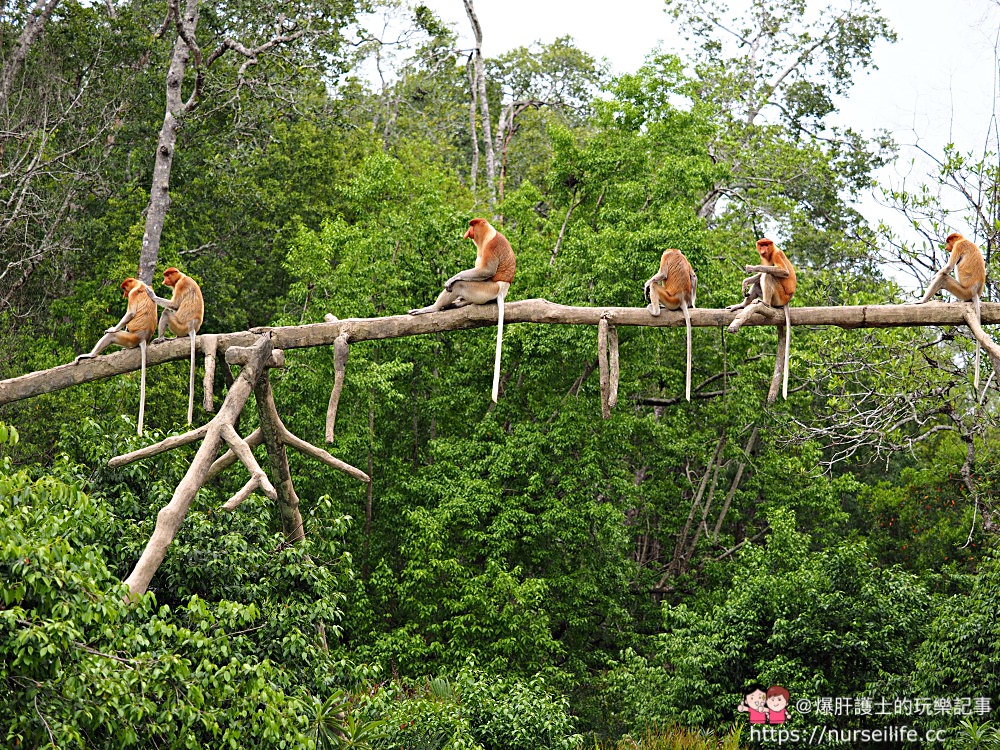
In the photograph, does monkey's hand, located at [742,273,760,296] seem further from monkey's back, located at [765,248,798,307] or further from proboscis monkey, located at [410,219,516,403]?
proboscis monkey, located at [410,219,516,403]

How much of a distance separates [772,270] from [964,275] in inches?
45.3

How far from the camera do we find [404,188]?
17656mm

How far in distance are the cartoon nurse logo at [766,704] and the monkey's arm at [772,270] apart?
263 inches

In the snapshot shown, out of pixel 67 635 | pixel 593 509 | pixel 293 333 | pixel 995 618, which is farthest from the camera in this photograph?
pixel 593 509

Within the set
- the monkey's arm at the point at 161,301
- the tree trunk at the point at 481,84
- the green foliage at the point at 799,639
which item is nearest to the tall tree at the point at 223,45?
the tree trunk at the point at 481,84

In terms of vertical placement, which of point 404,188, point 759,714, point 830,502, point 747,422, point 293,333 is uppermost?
point 404,188

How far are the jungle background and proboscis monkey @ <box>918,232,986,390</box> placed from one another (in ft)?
13.3

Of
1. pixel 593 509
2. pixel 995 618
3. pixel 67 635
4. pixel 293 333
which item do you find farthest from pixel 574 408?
pixel 67 635

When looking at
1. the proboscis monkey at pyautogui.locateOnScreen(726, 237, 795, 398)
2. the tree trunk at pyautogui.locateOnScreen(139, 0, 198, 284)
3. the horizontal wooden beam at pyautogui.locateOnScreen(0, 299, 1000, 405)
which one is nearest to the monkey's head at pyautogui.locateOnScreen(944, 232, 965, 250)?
the horizontal wooden beam at pyautogui.locateOnScreen(0, 299, 1000, 405)

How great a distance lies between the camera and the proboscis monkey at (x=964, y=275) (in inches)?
267

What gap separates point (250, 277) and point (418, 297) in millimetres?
4979

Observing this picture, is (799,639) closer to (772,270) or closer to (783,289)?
(783,289)

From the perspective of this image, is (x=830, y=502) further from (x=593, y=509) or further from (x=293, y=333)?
(x=293, y=333)

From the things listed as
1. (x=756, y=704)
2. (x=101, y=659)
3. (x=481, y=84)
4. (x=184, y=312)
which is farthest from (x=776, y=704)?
(x=481, y=84)
